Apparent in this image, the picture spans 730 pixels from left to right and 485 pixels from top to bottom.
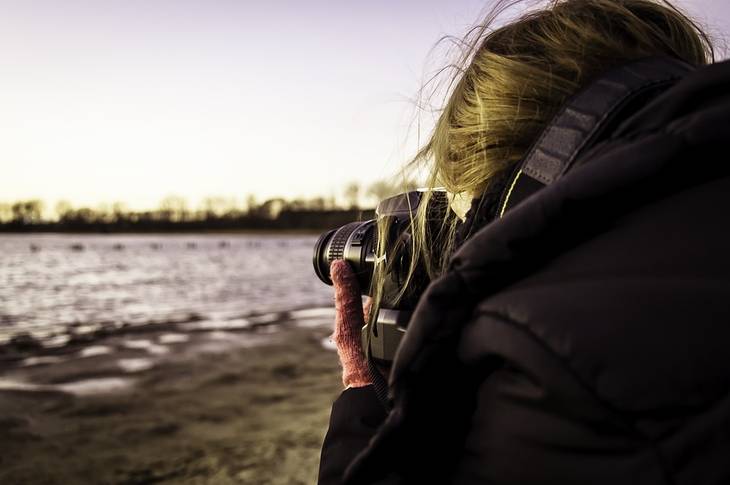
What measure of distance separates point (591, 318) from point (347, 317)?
913mm

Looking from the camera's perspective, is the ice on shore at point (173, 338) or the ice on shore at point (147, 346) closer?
the ice on shore at point (147, 346)

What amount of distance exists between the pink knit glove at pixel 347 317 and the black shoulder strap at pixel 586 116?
718 mm

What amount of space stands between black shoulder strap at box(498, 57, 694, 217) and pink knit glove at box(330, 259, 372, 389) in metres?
0.72

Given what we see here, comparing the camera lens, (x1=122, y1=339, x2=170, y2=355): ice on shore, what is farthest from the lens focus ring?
(x1=122, y1=339, x2=170, y2=355): ice on shore

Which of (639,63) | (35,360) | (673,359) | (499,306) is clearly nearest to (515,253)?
(499,306)

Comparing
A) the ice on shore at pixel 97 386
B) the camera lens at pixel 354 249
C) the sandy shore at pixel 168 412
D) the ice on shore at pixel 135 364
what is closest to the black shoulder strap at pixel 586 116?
the camera lens at pixel 354 249

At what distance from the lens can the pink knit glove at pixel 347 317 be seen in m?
1.29

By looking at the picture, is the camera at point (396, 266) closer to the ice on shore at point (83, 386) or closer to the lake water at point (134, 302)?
the ice on shore at point (83, 386)

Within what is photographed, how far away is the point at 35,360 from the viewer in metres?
5.20

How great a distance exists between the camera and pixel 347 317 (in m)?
1.32

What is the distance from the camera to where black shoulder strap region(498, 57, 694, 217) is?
606 millimetres

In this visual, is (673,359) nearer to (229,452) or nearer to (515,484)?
(515,484)

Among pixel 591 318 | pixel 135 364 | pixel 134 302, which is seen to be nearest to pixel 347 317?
pixel 591 318

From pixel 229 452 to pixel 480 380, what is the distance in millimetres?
2663
